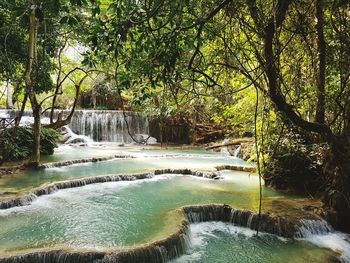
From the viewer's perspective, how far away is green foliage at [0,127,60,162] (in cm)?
1071

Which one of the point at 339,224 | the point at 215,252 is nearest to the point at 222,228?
the point at 215,252

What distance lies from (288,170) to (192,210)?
291cm

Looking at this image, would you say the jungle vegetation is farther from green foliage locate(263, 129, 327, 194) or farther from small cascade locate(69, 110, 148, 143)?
small cascade locate(69, 110, 148, 143)

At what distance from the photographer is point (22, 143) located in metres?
12.2

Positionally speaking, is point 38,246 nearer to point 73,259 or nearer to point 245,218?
point 73,259

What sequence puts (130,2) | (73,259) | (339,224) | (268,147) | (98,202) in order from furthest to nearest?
1. (268,147)
2. (98,202)
3. (339,224)
4. (73,259)
5. (130,2)

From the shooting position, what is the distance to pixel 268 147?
7887 mm

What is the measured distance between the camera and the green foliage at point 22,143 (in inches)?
422

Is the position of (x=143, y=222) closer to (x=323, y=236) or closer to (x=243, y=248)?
(x=243, y=248)

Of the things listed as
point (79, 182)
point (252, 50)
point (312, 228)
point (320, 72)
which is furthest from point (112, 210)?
point (320, 72)

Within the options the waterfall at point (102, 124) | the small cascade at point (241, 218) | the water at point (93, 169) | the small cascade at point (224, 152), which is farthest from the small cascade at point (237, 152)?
the small cascade at point (241, 218)

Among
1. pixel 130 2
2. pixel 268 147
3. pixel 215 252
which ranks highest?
pixel 130 2

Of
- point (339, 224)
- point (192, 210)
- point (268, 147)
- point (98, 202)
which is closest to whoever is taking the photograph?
point (339, 224)

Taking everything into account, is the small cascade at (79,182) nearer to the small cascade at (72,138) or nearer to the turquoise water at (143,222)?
the turquoise water at (143,222)
